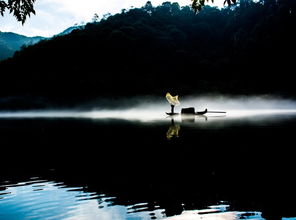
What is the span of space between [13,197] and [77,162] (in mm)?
6240

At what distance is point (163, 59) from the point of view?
5861 inches

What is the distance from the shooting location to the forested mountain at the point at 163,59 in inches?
5098

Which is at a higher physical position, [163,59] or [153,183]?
[163,59]

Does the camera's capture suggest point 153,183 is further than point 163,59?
No

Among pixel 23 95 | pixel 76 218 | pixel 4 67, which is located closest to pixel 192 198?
pixel 76 218

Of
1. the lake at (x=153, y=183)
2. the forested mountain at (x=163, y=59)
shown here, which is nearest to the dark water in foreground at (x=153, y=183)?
the lake at (x=153, y=183)

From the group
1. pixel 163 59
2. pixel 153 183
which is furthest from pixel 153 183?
pixel 163 59

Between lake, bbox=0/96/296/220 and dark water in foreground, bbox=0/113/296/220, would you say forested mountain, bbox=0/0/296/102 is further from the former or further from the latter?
lake, bbox=0/96/296/220

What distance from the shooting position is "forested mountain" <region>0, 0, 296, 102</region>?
129500mm

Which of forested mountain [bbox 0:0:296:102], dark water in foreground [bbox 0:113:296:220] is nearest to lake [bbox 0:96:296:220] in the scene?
dark water in foreground [bbox 0:113:296:220]

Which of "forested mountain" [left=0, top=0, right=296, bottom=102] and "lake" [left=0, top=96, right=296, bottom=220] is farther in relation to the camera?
"forested mountain" [left=0, top=0, right=296, bottom=102]

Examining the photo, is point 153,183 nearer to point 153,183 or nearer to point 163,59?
point 153,183

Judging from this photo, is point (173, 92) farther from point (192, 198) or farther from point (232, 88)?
point (192, 198)

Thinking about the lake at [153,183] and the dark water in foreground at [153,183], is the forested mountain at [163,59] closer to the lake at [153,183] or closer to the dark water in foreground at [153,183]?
the dark water in foreground at [153,183]
